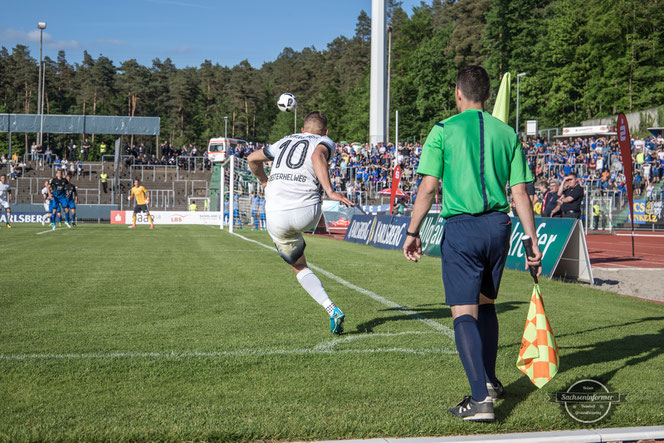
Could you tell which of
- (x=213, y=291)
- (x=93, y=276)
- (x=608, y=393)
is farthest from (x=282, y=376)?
(x=93, y=276)

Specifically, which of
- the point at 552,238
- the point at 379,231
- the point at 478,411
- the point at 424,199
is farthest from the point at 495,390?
the point at 379,231

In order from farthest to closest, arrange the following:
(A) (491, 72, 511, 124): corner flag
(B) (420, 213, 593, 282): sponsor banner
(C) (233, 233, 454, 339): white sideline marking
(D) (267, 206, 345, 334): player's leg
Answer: (B) (420, 213, 593, 282): sponsor banner < (A) (491, 72, 511, 124): corner flag < (C) (233, 233, 454, 339): white sideline marking < (D) (267, 206, 345, 334): player's leg

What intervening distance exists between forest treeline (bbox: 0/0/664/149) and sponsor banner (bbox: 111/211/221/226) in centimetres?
4174

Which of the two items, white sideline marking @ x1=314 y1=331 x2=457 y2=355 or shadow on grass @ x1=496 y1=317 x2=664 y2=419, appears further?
white sideline marking @ x1=314 y1=331 x2=457 y2=355

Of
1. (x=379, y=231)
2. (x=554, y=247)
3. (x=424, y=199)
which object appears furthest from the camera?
(x=379, y=231)

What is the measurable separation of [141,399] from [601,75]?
2698 inches

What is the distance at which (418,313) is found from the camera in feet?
22.8

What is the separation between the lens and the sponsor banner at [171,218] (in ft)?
122

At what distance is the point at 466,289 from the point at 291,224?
247 centimetres

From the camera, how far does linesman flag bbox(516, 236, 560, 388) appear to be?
3723mm

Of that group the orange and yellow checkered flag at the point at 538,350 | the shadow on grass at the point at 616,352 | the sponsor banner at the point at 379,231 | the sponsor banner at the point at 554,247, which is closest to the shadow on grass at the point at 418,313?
the sponsor banner at the point at 554,247

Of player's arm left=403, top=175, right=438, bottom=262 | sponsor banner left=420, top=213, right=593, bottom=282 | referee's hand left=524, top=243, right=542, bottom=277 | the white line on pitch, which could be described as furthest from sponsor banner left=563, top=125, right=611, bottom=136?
player's arm left=403, top=175, right=438, bottom=262

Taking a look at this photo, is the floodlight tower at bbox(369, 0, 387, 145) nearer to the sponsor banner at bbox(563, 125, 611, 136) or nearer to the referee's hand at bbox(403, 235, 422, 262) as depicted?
the sponsor banner at bbox(563, 125, 611, 136)

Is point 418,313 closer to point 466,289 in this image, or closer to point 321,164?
point 321,164
